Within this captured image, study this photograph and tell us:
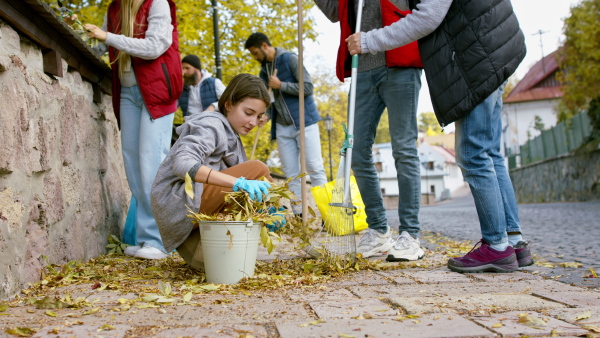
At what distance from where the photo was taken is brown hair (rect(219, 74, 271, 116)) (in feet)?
10.5

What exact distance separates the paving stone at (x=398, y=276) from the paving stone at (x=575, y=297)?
580 mm

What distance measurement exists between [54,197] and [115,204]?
145 centimetres

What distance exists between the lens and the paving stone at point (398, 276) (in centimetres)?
278

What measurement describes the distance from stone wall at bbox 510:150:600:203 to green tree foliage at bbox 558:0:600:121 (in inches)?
74.1

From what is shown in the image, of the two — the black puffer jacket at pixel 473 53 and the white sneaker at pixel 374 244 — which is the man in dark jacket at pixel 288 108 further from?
the black puffer jacket at pixel 473 53

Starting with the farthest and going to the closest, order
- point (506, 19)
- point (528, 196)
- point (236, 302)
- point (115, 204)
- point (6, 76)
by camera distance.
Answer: point (528, 196), point (115, 204), point (506, 19), point (6, 76), point (236, 302)

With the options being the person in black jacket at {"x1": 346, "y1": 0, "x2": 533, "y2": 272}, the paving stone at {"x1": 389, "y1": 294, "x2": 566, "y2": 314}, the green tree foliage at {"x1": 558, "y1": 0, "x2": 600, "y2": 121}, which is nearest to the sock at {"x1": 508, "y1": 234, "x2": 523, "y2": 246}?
the person in black jacket at {"x1": 346, "y1": 0, "x2": 533, "y2": 272}

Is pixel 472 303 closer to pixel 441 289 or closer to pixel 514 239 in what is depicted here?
pixel 441 289

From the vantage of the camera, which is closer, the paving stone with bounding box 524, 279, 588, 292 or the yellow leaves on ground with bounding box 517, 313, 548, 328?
the yellow leaves on ground with bounding box 517, 313, 548, 328

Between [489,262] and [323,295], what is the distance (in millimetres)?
1060

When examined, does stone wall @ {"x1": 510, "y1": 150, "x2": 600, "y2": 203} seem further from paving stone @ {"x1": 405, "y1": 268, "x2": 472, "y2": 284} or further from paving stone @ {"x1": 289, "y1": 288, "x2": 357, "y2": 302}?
paving stone @ {"x1": 289, "y1": 288, "x2": 357, "y2": 302}

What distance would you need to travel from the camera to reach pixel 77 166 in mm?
3666

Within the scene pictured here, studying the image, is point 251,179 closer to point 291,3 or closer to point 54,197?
point 54,197

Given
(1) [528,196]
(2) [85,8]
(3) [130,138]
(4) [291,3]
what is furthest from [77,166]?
(1) [528,196]
